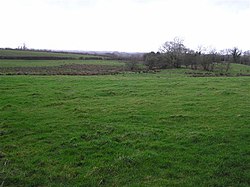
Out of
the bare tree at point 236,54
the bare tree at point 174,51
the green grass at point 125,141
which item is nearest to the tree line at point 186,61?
the bare tree at point 174,51

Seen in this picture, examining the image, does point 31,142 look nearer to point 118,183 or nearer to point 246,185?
point 118,183

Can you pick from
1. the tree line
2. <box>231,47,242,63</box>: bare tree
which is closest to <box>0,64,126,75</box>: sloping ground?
the tree line

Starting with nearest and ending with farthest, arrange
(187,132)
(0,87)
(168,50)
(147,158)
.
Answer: (147,158)
(187,132)
(0,87)
(168,50)

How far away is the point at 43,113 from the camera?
49.9 feet

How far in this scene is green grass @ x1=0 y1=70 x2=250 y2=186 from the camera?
25.8 ft

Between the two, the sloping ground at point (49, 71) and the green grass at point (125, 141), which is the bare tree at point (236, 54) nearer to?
the sloping ground at point (49, 71)

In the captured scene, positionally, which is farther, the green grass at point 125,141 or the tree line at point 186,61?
the tree line at point 186,61

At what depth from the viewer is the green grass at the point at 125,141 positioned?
787 cm

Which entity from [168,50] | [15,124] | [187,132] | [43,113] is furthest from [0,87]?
[168,50]

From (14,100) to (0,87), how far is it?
21.6 ft

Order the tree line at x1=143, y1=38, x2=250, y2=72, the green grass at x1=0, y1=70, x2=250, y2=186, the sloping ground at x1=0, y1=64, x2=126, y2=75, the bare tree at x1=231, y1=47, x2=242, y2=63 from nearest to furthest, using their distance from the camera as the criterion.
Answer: the green grass at x1=0, y1=70, x2=250, y2=186 → the sloping ground at x1=0, y1=64, x2=126, y2=75 → the tree line at x1=143, y1=38, x2=250, y2=72 → the bare tree at x1=231, y1=47, x2=242, y2=63

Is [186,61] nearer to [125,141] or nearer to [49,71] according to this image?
[49,71]

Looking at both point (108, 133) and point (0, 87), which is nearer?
point (108, 133)

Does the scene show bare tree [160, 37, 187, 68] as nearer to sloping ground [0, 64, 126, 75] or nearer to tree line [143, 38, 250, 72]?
tree line [143, 38, 250, 72]
